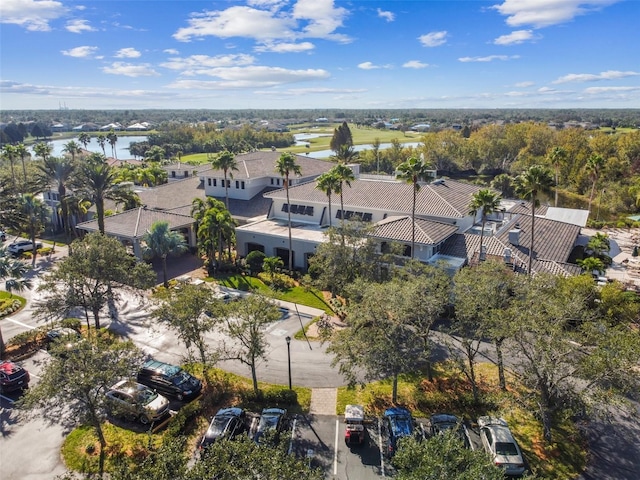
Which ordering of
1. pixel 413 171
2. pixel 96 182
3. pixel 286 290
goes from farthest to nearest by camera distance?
pixel 96 182
pixel 286 290
pixel 413 171

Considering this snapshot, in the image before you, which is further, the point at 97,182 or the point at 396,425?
the point at 97,182

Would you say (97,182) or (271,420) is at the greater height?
(97,182)

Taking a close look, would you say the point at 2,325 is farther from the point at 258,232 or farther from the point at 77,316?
the point at 258,232

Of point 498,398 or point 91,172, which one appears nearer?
point 498,398

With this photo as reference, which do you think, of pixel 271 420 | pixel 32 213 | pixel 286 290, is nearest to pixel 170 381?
pixel 271 420

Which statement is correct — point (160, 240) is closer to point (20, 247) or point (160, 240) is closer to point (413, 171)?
point (413, 171)

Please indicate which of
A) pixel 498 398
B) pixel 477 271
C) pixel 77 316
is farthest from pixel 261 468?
pixel 77 316
